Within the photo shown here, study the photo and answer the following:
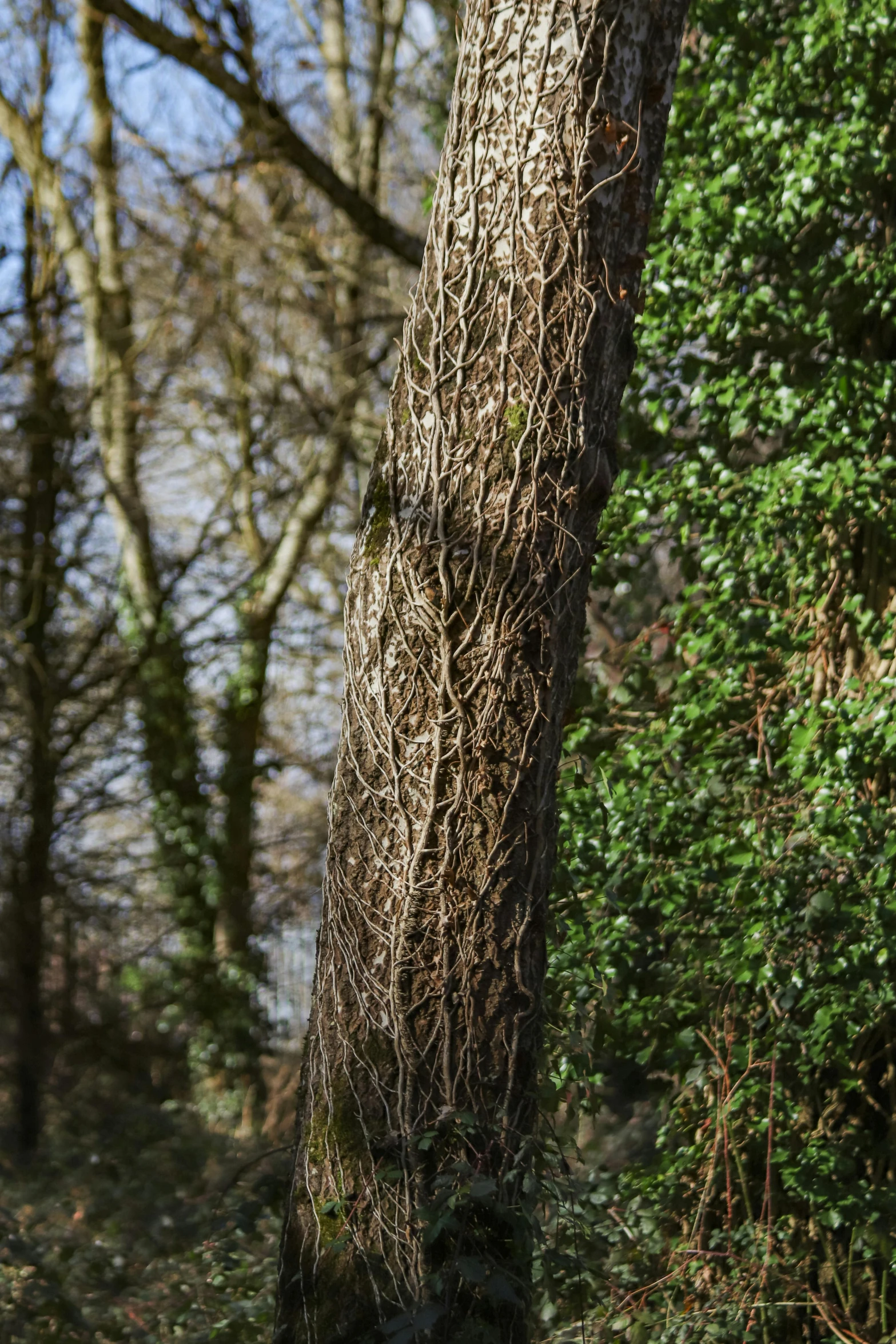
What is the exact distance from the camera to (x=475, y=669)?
2.53 metres

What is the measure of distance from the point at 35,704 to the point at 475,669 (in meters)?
6.21

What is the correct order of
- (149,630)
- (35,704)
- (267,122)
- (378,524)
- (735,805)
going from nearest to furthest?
1. (378,524)
2. (735,805)
3. (267,122)
4. (35,704)
5. (149,630)

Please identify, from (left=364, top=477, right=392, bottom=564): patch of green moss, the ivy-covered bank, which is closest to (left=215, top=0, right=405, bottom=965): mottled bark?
the ivy-covered bank

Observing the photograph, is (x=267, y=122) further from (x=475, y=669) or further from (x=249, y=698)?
(x=475, y=669)

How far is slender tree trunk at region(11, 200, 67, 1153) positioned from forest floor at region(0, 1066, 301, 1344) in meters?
0.52

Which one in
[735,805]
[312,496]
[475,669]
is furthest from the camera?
[312,496]

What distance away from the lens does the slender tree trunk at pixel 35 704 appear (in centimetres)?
784

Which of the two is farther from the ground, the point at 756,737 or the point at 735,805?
the point at 756,737

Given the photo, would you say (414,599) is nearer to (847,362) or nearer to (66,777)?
(847,362)

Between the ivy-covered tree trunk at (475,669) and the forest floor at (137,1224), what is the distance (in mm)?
463

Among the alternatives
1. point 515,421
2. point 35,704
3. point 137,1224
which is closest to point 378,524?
point 515,421

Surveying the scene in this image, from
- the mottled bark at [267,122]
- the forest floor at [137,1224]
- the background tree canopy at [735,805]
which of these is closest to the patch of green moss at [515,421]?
the background tree canopy at [735,805]

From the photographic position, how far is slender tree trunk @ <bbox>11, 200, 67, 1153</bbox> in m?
7.84

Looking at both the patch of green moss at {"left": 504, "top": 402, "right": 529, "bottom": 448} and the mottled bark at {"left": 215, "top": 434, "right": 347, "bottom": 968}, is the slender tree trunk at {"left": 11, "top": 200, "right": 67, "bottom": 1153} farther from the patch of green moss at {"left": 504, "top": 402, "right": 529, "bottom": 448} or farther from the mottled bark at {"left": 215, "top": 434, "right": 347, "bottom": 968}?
the patch of green moss at {"left": 504, "top": 402, "right": 529, "bottom": 448}
